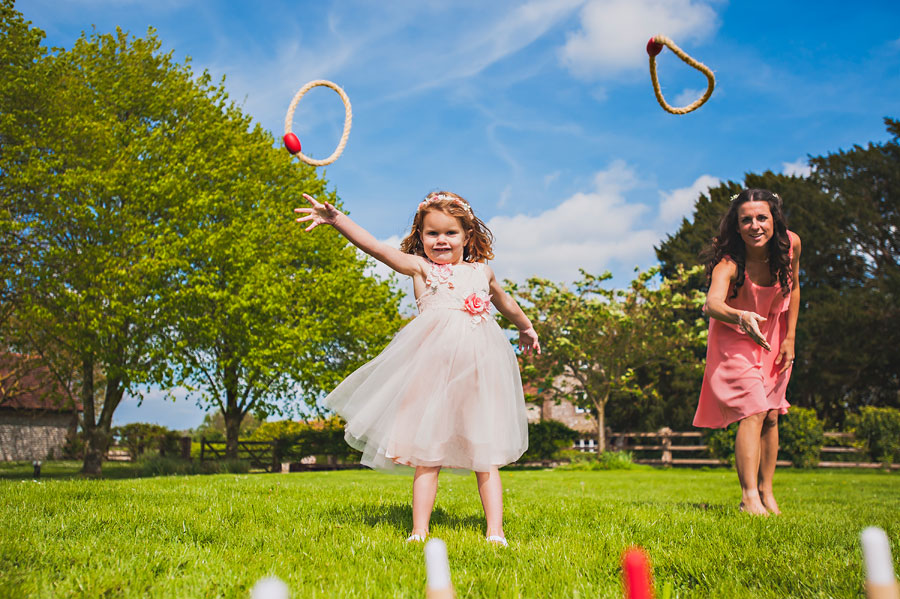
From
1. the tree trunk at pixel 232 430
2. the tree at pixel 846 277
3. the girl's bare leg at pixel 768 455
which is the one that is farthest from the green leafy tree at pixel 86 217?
the tree at pixel 846 277

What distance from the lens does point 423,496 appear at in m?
3.85

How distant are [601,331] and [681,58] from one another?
21.6m

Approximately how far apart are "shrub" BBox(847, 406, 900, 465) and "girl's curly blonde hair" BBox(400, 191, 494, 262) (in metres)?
21.8

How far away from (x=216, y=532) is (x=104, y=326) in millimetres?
16043

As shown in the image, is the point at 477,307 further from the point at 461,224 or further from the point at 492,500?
the point at 492,500

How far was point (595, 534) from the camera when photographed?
397 centimetres

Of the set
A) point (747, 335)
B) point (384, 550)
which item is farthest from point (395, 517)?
point (747, 335)

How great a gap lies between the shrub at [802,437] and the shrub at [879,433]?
3.84 feet

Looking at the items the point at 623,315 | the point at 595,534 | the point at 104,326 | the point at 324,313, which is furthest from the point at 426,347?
the point at 623,315

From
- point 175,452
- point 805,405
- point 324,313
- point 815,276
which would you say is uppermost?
point 815,276

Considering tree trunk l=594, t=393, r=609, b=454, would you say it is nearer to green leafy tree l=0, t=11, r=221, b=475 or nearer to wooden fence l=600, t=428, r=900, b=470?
wooden fence l=600, t=428, r=900, b=470

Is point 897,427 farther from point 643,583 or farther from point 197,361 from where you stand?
point 643,583

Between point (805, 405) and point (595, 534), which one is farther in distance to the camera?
point (805, 405)

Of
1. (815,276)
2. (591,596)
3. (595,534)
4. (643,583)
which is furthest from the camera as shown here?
(815,276)
